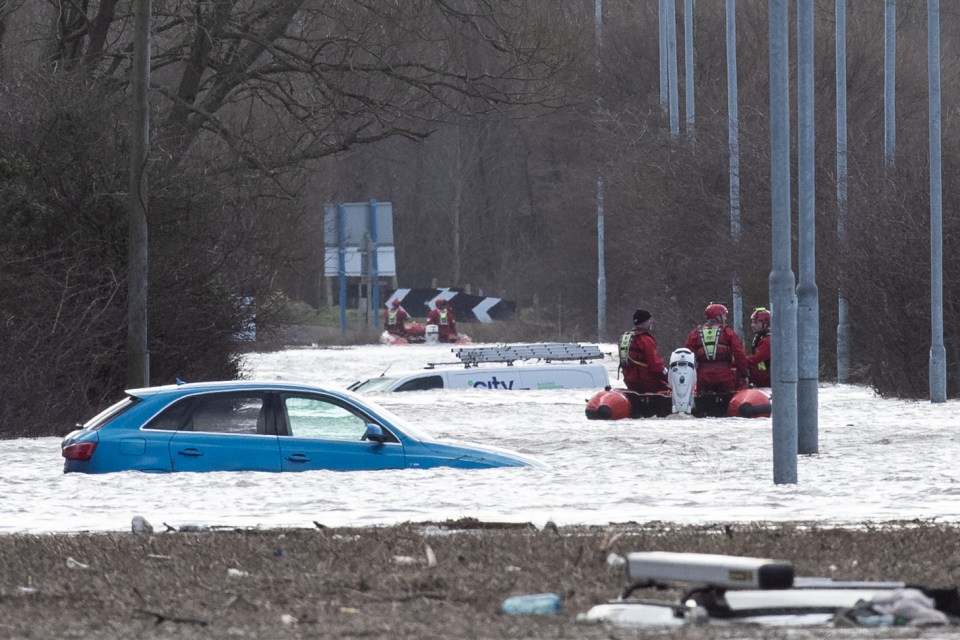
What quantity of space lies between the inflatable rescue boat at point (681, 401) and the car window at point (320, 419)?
9.32 metres

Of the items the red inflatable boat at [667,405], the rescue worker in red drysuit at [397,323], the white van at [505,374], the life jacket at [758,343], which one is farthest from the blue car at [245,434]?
the rescue worker in red drysuit at [397,323]

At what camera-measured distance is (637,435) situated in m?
23.5

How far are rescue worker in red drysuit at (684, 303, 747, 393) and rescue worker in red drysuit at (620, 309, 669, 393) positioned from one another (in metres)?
0.52

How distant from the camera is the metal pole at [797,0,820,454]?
2017 centimetres

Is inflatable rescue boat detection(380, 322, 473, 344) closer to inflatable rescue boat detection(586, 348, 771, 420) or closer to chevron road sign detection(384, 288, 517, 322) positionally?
chevron road sign detection(384, 288, 517, 322)

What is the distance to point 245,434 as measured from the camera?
16.7m

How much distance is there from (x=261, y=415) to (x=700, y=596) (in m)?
8.06

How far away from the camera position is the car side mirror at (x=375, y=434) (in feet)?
54.7

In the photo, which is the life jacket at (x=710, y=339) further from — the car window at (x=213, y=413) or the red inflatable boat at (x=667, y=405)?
the car window at (x=213, y=413)

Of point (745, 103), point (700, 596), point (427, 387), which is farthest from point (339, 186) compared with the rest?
point (700, 596)

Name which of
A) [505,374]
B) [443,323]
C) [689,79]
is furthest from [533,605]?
[443,323]

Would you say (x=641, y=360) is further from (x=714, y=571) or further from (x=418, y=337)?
Result: (x=418, y=337)

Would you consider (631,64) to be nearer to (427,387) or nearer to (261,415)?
(427,387)

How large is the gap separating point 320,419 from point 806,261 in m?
6.44
